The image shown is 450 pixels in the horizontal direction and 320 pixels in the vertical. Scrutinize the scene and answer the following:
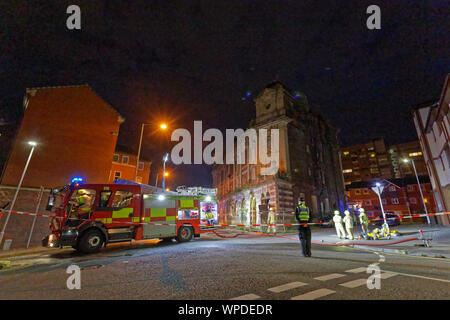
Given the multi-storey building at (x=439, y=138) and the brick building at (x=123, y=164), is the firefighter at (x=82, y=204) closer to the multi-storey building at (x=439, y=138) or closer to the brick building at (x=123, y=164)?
the multi-storey building at (x=439, y=138)

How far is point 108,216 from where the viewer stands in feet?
29.5

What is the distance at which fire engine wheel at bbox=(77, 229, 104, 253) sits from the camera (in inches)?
322

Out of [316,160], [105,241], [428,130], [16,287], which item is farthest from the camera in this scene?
[316,160]

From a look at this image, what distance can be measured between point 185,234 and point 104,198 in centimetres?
470

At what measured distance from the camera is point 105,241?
28.7 feet

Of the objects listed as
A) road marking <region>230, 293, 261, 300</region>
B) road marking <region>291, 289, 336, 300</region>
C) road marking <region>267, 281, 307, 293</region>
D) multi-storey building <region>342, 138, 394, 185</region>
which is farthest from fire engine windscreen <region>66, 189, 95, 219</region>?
multi-storey building <region>342, 138, 394, 185</region>

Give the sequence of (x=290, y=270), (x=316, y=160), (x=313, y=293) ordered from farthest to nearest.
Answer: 1. (x=316, y=160)
2. (x=290, y=270)
3. (x=313, y=293)

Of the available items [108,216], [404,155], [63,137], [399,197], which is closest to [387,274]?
[108,216]

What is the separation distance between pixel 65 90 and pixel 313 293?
895 inches

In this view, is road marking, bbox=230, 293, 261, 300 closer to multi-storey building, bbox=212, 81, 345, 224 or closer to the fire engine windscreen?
the fire engine windscreen

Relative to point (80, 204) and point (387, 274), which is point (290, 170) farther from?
point (80, 204)

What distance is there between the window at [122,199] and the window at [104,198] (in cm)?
29
